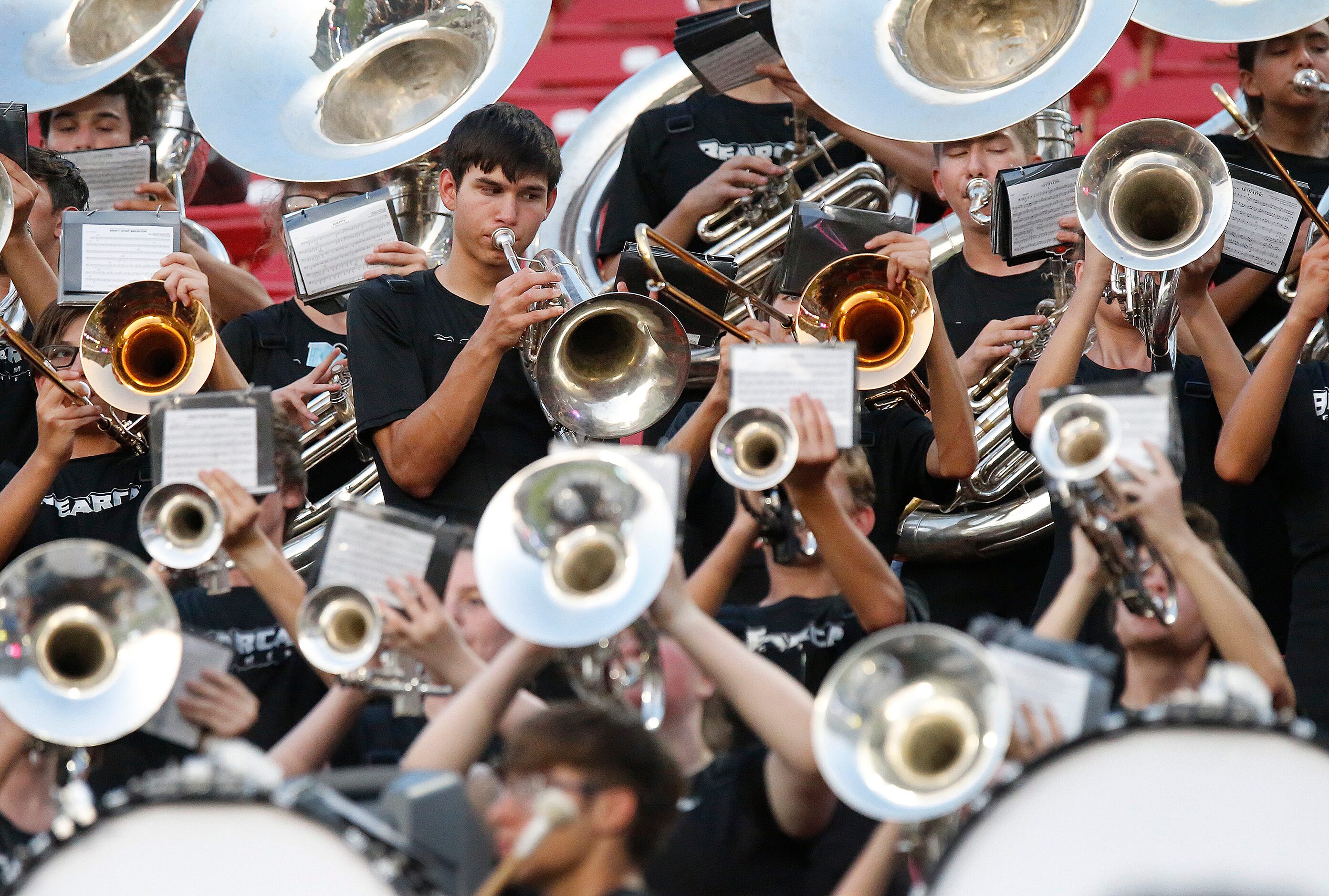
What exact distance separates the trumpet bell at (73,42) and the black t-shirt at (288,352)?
2.82ft

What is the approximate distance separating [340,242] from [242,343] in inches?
18.0

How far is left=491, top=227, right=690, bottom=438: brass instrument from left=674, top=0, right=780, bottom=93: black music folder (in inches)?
27.9

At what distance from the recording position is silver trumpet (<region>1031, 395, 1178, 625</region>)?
2.86 metres

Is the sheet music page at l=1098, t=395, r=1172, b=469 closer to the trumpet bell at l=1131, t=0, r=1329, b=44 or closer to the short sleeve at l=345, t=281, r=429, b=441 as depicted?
the short sleeve at l=345, t=281, r=429, b=441

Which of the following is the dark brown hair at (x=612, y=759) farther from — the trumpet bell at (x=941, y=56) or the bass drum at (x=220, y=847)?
the trumpet bell at (x=941, y=56)

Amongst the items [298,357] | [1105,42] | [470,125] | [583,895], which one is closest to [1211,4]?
[1105,42]

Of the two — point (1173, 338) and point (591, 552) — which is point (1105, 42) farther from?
point (591, 552)

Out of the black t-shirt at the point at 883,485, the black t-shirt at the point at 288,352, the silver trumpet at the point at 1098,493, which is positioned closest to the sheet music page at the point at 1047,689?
the silver trumpet at the point at 1098,493

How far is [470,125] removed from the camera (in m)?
4.02

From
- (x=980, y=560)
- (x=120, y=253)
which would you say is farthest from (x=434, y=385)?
(x=980, y=560)

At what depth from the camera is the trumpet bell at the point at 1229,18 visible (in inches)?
167

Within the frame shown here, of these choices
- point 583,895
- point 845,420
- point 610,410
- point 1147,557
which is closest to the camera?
point 583,895

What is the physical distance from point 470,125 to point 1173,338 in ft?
5.17

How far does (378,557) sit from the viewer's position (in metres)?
3.02
